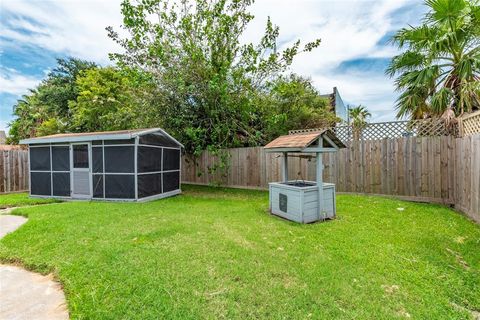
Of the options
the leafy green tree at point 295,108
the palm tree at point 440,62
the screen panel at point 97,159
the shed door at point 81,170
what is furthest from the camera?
the leafy green tree at point 295,108

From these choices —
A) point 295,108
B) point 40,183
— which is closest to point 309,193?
point 295,108

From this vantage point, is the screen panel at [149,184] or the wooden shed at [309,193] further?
the screen panel at [149,184]

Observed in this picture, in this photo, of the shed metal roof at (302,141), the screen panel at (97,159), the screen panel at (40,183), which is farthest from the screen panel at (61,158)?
the shed metal roof at (302,141)

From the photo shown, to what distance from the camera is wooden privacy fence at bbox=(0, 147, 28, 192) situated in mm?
8906

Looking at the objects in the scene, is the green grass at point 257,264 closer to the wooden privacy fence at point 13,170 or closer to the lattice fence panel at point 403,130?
the lattice fence panel at point 403,130

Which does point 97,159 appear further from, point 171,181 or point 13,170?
point 13,170

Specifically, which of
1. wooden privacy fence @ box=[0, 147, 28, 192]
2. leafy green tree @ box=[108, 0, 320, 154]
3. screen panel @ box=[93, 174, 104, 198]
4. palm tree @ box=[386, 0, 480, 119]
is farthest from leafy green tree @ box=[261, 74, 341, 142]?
wooden privacy fence @ box=[0, 147, 28, 192]

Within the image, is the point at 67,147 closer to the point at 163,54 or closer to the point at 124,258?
the point at 163,54

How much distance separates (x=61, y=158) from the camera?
7.66 meters

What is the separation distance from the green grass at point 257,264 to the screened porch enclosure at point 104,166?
6.97 feet

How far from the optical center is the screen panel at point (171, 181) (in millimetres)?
8076

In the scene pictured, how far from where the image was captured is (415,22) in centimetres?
631

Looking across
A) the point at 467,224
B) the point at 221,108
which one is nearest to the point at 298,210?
the point at 467,224

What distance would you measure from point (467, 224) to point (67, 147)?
10000 millimetres
